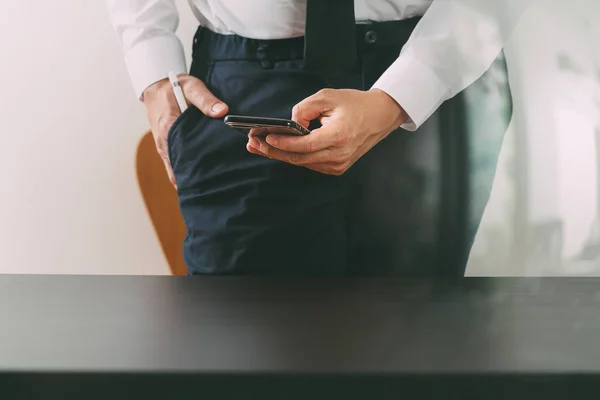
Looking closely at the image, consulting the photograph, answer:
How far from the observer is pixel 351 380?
10.1 inches

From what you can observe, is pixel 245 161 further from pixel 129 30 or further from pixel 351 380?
pixel 351 380

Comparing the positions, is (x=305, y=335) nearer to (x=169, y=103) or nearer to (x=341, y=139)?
(x=341, y=139)

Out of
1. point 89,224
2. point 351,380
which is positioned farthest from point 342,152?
point 89,224

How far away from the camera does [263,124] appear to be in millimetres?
378

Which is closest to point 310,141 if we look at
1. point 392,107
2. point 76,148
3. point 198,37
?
point 392,107

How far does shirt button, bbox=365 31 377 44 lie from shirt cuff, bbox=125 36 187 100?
230mm

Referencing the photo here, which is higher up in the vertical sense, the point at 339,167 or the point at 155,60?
the point at 155,60

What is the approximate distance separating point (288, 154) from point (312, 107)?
0.04 meters

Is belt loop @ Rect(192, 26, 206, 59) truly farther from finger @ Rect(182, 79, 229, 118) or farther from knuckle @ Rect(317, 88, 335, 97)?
knuckle @ Rect(317, 88, 335, 97)

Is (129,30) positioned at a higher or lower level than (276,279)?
higher

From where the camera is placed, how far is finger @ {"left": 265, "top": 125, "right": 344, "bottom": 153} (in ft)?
1.54

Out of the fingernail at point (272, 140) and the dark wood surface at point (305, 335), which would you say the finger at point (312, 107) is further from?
the dark wood surface at point (305, 335)

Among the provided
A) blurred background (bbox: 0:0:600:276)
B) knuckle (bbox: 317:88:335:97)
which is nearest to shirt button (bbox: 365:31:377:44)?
knuckle (bbox: 317:88:335:97)

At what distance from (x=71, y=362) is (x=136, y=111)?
0.58 meters
